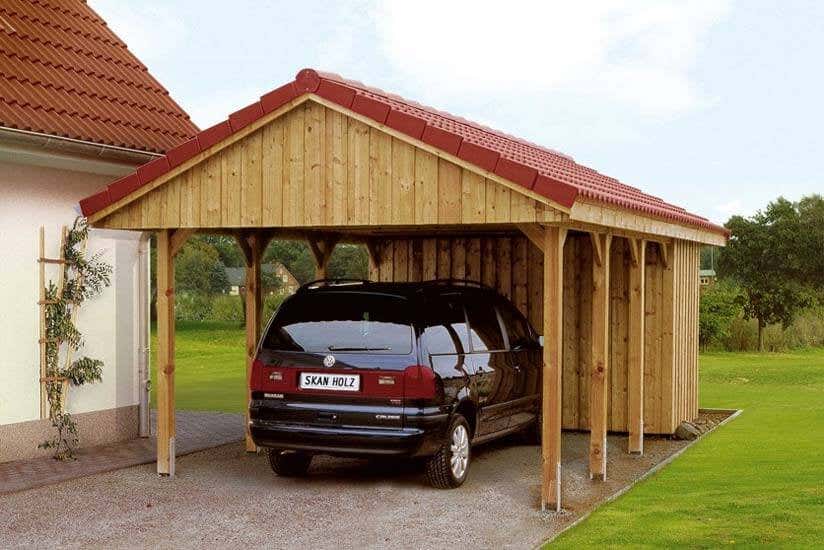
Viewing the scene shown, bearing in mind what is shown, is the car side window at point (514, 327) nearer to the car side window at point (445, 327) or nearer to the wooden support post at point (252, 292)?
the car side window at point (445, 327)

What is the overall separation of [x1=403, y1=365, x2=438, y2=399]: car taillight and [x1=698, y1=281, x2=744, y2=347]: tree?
76.0 feet

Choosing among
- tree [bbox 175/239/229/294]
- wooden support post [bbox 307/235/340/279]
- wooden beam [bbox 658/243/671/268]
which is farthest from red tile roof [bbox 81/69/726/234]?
tree [bbox 175/239/229/294]

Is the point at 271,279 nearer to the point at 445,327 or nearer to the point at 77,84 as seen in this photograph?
the point at 77,84

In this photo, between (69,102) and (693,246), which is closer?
(69,102)

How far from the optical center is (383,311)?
10.1 meters

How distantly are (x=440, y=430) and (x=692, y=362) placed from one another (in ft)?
22.1

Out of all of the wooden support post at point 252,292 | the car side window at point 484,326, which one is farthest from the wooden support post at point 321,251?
the car side window at point 484,326

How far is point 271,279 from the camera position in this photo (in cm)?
5672

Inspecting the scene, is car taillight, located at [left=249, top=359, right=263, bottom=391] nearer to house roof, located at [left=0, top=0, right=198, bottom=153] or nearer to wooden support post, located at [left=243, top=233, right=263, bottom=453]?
wooden support post, located at [left=243, top=233, right=263, bottom=453]

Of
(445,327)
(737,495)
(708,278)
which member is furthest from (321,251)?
(708,278)

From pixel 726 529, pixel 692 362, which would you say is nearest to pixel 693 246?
pixel 692 362

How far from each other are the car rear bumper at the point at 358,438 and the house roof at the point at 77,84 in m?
4.16

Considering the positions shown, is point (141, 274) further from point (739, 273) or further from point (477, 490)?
point (739, 273)

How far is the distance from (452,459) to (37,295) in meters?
4.97
